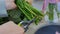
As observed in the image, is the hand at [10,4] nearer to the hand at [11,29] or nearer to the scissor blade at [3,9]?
the scissor blade at [3,9]

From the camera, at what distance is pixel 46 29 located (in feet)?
2.87

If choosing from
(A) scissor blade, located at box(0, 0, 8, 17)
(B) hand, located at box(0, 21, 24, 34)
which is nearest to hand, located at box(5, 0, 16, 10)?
(A) scissor blade, located at box(0, 0, 8, 17)

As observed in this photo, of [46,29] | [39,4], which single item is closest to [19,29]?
[46,29]

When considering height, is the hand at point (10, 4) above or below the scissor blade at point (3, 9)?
above

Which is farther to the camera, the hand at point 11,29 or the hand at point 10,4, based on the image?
the hand at point 10,4

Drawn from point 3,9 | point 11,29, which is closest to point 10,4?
point 3,9

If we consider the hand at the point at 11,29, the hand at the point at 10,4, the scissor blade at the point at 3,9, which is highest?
the hand at the point at 10,4

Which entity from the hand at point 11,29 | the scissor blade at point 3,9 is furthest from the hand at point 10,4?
the hand at point 11,29

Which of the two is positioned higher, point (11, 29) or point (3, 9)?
point (3, 9)

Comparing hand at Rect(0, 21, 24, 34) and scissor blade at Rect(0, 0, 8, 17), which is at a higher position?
scissor blade at Rect(0, 0, 8, 17)

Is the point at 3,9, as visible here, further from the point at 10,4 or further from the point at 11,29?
the point at 11,29

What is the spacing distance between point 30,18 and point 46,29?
0.13 meters

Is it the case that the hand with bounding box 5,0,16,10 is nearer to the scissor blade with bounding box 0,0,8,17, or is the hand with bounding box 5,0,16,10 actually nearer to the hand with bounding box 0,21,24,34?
the scissor blade with bounding box 0,0,8,17

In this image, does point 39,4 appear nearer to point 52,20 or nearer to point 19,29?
point 52,20
